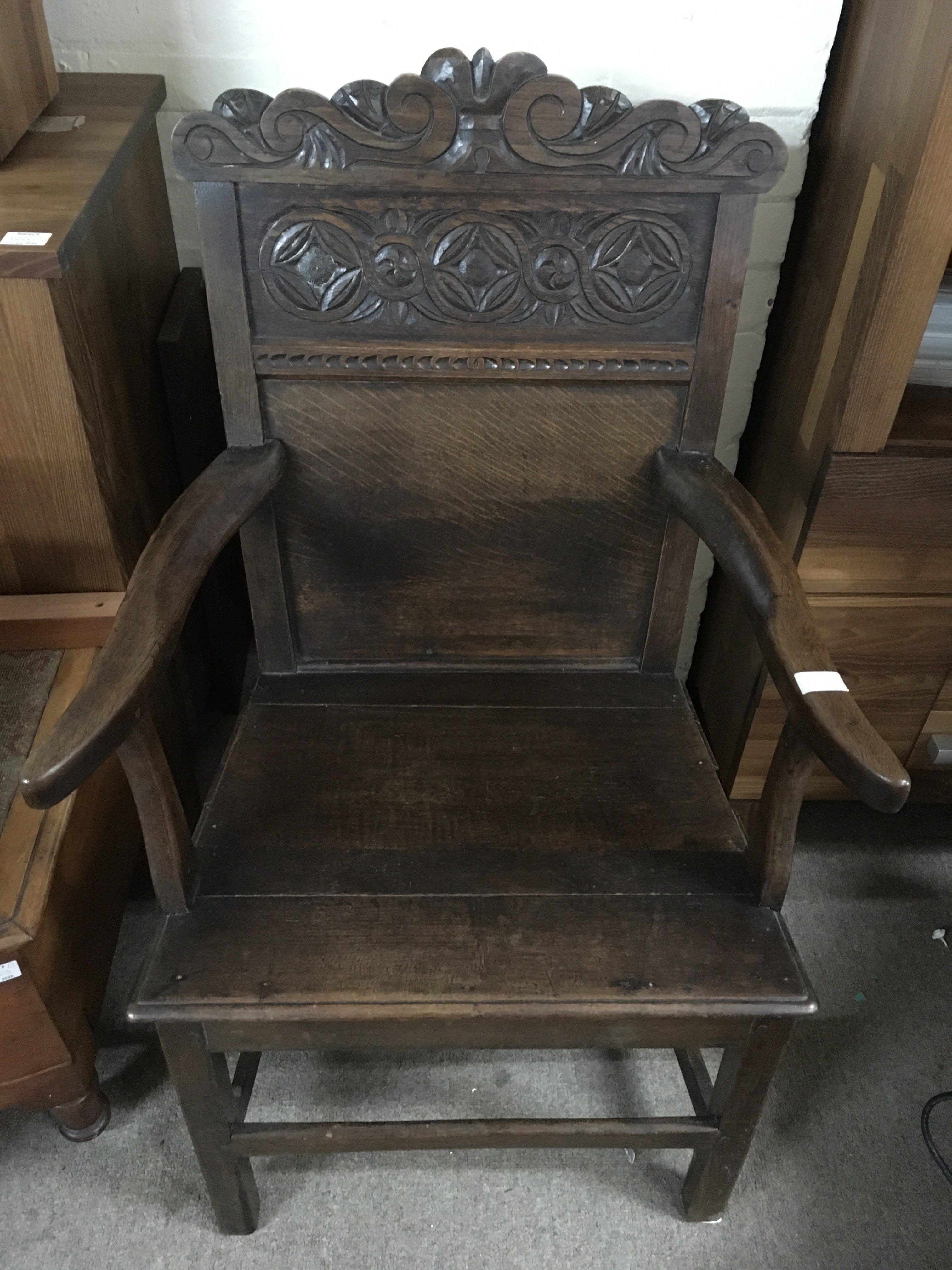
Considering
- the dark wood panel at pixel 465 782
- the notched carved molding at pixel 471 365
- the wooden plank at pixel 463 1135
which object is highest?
the notched carved molding at pixel 471 365

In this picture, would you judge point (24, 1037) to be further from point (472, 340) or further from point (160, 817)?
point (472, 340)

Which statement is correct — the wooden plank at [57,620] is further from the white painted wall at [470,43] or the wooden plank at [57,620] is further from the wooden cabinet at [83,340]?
the white painted wall at [470,43]

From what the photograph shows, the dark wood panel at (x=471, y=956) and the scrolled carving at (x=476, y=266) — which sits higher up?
the scrolled carving at (x=476, y=266)

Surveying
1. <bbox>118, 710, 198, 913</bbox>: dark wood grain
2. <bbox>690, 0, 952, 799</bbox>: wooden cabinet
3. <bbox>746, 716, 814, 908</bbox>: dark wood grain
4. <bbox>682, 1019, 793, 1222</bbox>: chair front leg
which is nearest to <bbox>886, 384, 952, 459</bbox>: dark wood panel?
<bbox>690, 0, 952, 799</bbox>: wooden cabinet

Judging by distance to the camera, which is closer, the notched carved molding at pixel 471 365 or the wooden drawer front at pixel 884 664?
the notched carved molding at pixel 471 365

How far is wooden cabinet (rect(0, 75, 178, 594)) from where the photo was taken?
3.32ft

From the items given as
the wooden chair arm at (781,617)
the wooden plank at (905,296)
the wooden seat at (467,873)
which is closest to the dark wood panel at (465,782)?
the wooden seat at (467,873)

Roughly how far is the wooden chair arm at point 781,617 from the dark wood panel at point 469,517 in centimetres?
8

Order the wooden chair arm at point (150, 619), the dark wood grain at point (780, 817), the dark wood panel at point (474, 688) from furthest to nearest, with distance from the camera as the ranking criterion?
1. the dark wood panel at point (474, 688)
2. the dark wood grain at point (780, 817)
3. the wooden chair arm at point (150, 619)

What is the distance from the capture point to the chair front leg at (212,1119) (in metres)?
0.93

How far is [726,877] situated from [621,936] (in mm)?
127

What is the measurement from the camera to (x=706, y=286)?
1.02m

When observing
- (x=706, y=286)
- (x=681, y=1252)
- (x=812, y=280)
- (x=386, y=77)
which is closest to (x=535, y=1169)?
(x=681, y=1252)

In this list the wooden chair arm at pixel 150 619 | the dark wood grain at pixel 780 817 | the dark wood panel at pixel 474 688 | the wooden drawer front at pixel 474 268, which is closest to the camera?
the wooden chair arm at pixel 150 619
